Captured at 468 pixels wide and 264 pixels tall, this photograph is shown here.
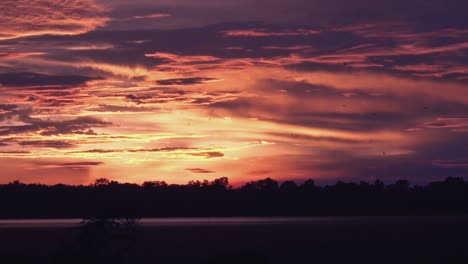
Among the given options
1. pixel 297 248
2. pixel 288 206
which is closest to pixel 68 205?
pixel 288 206

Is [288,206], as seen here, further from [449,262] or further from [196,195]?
[449,262]

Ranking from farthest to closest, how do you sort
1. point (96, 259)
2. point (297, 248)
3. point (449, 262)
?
point (297, 248)
point (449, 262)
point (96, 259)

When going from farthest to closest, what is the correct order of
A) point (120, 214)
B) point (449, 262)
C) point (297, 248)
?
point (297, 248) → point (449, 262) → point (120, 214)

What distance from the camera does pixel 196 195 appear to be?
186000 mm

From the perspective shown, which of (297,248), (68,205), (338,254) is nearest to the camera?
(338,254)

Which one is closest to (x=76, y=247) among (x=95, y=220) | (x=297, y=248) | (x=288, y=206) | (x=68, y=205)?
(x=95, y=220)

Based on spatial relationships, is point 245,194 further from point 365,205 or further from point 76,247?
point 76,247

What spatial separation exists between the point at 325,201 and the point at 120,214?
15626 centimetres

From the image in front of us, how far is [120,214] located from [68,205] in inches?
5805

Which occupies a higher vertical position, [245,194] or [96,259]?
[245,194]

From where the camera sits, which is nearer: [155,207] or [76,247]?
[76,247]

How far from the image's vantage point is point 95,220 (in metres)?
30.8

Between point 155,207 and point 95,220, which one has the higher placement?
point 155,207

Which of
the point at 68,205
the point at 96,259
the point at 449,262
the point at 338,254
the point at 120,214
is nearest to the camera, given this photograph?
the point at 96,259
